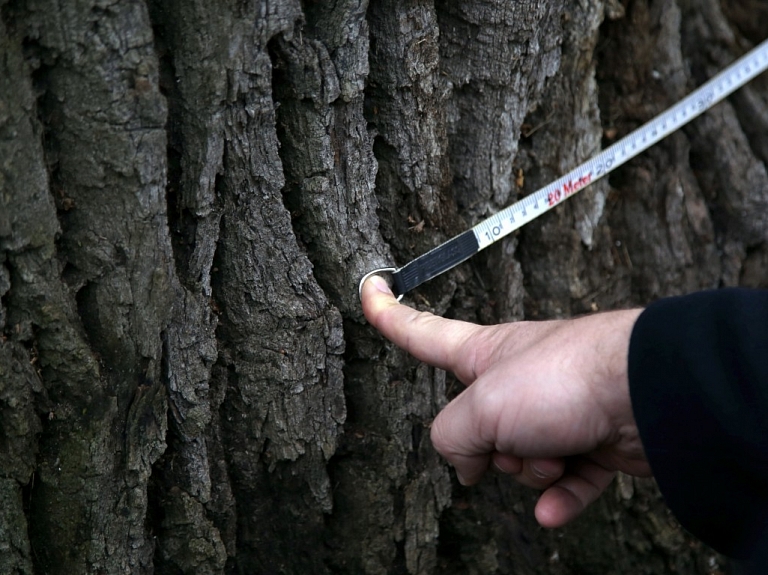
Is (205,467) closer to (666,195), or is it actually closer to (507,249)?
(507,249)

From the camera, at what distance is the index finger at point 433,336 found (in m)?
1.78

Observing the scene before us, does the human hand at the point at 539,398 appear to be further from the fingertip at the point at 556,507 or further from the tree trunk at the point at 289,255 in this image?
the tree trunk at the point at 289,255

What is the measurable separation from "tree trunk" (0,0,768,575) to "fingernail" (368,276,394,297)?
1.9 inches

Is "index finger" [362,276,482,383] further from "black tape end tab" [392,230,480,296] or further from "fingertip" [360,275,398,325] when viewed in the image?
"black tape end tab" [392,230,480,296]

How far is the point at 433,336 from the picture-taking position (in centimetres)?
179

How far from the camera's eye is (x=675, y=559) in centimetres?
257

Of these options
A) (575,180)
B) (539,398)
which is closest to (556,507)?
(539,398)

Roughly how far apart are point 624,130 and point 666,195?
29 cm

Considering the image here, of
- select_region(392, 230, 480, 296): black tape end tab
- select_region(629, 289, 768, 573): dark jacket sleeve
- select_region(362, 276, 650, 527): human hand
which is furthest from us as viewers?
select_region(392, 230, 480, 296): black tape end tab

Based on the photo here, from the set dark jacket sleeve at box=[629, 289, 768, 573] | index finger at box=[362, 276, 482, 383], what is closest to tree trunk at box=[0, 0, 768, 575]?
index finger at box=[362, 276, 482, 383]

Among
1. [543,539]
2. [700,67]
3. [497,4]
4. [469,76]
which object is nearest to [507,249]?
[469,76]

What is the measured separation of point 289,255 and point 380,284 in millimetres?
274

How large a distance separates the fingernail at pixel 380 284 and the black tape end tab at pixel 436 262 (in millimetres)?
68

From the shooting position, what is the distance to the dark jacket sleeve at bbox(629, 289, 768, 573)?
1.40 metres
